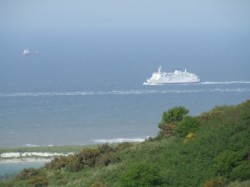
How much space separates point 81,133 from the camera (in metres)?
38.6

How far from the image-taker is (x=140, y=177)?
14.7 meters

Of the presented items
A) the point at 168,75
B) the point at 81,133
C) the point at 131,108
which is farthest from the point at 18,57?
the point at 81,133

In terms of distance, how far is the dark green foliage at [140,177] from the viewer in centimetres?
1469

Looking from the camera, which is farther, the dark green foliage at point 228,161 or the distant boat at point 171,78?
the distant boat at point 171,78

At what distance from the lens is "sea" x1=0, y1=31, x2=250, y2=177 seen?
39.5 m

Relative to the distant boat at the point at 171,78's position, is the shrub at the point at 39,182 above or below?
below

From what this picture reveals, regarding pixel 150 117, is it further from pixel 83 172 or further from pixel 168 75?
pixel 83 172

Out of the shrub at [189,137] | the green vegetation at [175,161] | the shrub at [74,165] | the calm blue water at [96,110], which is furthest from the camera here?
the calm blue water at [96,110]

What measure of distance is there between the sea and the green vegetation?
1655 cm

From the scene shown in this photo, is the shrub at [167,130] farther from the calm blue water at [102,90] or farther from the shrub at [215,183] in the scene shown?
the calm blue water at [102,90]

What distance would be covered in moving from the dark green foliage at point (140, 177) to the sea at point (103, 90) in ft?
67.5

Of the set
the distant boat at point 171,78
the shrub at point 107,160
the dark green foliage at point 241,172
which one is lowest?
the dark green foliage at point 241,172

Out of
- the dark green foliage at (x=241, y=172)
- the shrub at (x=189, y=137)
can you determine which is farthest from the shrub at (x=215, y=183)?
the shrub at (x=189, y=137)

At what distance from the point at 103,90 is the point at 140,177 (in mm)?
42667
